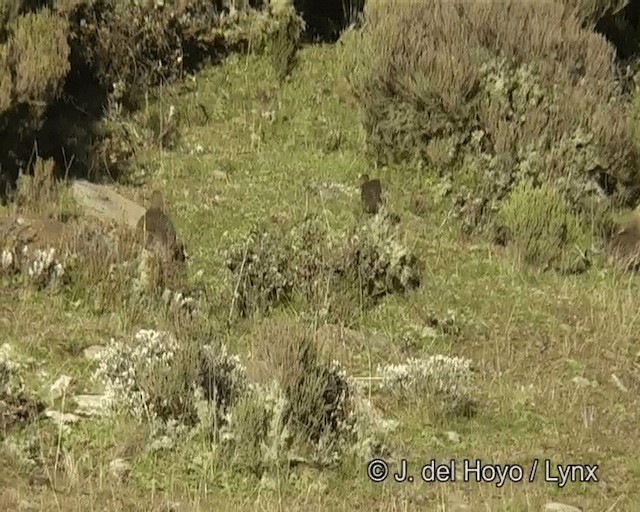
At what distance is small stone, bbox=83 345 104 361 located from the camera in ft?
21.2

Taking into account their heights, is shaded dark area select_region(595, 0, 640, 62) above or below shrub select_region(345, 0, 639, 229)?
above

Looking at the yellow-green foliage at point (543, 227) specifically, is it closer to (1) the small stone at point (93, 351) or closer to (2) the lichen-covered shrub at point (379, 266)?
(2) the lichen-covered shrub at point (379, 266)

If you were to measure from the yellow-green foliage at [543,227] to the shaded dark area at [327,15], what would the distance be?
3.69 metres

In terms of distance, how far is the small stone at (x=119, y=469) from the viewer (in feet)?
17.1

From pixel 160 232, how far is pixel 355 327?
4.77 feet

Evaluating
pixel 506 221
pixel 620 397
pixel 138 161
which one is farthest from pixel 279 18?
pixel 620 397

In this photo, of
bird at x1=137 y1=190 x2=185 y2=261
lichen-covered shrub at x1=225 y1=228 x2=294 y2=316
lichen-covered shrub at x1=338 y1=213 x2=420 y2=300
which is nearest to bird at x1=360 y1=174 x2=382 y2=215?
lichen-covered shrub at x1=338 y1=213 x2=420 y2=300

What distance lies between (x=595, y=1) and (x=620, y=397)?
537cm

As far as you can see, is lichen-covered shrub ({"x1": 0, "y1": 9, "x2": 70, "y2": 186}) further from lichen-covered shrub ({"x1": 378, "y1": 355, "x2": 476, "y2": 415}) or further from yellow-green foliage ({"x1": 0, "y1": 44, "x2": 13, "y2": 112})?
lichen-covered shrub ({"x1": 378, "y1": 355, "x2": 476, "y2": 415})

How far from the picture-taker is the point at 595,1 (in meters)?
11.1

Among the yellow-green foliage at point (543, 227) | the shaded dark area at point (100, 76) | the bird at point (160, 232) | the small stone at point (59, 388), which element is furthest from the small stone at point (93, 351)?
the yellow-green foliage at point (543, 227)

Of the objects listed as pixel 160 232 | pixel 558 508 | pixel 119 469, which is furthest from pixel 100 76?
pixel 558 508
